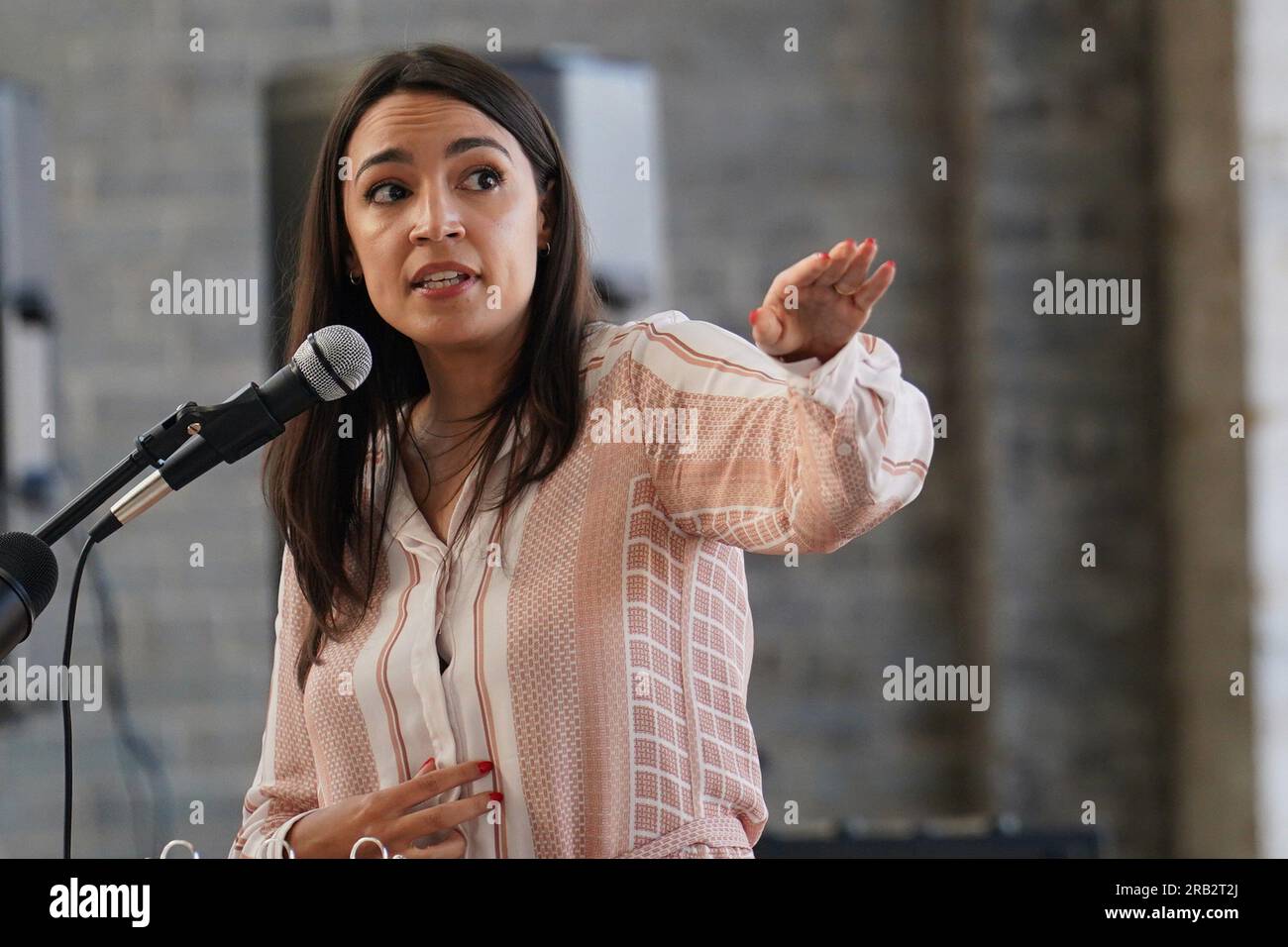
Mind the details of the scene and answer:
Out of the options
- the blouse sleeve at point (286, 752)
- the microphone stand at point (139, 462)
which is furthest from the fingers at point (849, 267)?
the blouse sleeve at point (286, 752)

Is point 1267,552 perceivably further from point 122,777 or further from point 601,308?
point 122,777

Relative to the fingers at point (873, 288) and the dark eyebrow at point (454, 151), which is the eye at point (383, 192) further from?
the fingers at point (873, 288)

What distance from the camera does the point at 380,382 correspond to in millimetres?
1140

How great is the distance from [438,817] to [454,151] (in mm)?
458

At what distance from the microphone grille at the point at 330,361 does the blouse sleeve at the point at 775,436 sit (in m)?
0.20

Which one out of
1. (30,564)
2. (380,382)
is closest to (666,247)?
(380,382)

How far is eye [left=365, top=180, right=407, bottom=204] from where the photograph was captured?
107cm

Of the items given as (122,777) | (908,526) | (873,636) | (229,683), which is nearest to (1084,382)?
(908,526)

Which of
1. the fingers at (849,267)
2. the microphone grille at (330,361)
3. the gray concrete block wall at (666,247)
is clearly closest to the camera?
the fingers at (849,267)

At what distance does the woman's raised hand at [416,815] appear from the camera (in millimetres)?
945

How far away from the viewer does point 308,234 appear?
1.17 m

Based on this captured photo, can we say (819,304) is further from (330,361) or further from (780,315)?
(330,361)
